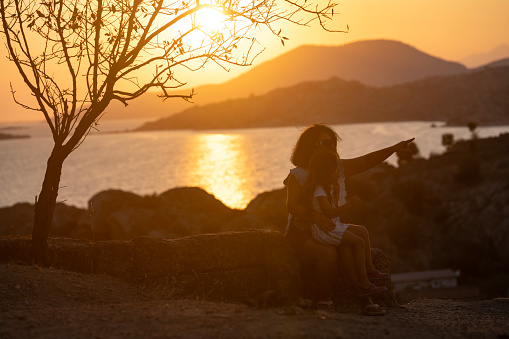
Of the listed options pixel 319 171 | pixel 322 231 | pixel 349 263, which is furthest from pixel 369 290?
pixel 319 171

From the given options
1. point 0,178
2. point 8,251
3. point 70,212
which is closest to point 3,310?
point 8,251

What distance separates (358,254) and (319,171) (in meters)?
0.95

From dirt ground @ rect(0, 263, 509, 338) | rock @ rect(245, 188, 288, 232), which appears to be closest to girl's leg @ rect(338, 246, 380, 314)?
dirt ground @ rect(0, 263, 509, 338)

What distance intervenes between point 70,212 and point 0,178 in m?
104

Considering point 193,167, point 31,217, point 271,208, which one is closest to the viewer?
point 31,217

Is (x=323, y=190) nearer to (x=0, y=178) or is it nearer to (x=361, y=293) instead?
(x=361, y=293)

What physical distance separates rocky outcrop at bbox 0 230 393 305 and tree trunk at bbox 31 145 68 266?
225mm

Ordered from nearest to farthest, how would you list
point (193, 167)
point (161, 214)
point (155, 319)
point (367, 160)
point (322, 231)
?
point (155, 319)
point (322, 231)
point (367, 160)
point (161, 214)
point (193, 167)

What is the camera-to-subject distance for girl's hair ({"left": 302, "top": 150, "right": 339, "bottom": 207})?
6876 millimetres

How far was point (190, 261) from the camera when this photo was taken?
8.27m

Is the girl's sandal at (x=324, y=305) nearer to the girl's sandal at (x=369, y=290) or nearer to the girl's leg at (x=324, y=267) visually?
the girl's leg at (x=324, y=267)

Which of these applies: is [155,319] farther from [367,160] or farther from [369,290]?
[367,160]

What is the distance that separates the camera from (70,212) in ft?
162

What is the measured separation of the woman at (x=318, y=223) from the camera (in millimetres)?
6867
